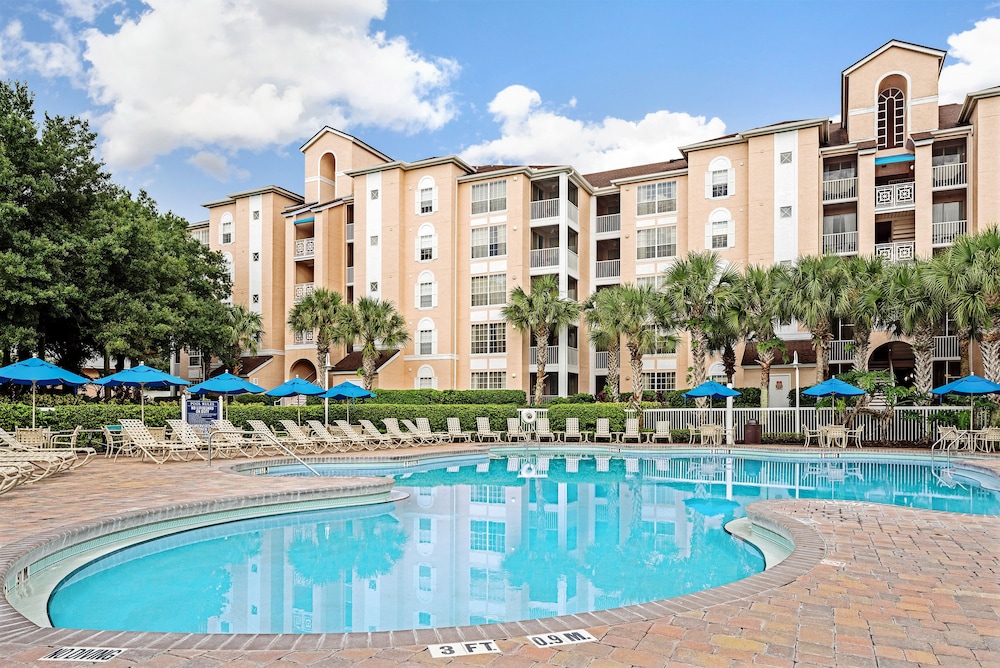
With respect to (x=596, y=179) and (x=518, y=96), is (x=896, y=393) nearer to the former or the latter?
(x=596, y=179)

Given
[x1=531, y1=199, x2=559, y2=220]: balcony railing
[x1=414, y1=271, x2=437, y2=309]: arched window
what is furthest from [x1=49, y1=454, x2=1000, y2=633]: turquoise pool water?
[x1=531, y1=199, x2=559, y2=220]: balcony railing

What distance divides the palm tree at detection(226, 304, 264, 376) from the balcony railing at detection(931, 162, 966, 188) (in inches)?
1289

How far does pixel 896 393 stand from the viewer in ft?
73.6

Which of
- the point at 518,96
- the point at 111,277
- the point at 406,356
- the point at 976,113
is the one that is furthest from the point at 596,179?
the point at 111,277

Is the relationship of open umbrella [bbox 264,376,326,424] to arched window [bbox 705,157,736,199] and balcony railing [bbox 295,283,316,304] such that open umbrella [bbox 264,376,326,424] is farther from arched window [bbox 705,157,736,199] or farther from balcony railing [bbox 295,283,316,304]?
arched window [bbox 705,157,736,199]

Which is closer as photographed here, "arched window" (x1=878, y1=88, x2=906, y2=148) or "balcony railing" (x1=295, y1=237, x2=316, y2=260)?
"arched window" (x1=878, y1=88, x2=906, y2=148)

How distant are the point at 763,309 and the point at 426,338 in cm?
1631

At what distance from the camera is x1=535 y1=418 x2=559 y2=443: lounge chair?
79.7 ft

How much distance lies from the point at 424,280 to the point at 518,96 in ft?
43.4

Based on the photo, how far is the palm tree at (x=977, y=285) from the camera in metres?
20.2

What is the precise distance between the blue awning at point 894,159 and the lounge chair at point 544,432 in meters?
18.1

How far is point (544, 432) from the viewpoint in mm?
24375

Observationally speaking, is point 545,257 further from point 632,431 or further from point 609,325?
point 632,431

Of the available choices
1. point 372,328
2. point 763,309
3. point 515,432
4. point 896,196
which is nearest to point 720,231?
point 896,196
